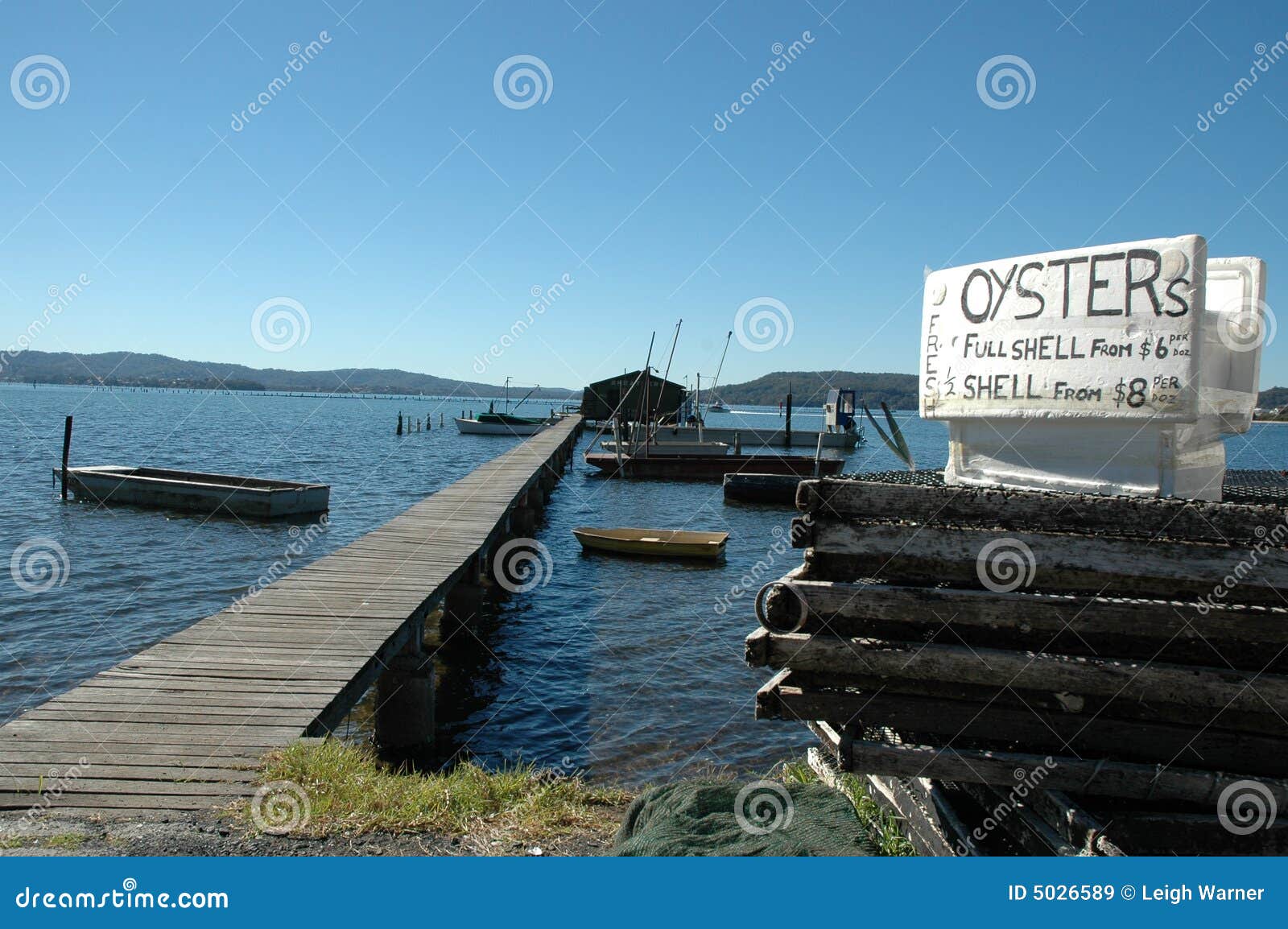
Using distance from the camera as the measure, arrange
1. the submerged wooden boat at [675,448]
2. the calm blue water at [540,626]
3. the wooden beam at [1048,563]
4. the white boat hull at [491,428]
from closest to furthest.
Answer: the wooden beam at [1048,563] < the calm blue water at [540,626] < the submerged wooden boat at [675,448] < the white boat hull at [491,428]

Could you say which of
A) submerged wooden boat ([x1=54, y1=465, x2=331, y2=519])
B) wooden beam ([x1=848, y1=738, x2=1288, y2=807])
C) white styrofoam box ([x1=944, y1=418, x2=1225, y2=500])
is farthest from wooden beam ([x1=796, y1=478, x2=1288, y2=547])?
submerged wooden boat ([x1=54, y1=465, x2=331, y2=519])

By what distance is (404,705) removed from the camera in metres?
10.6

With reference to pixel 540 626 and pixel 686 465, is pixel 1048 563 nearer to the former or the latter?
pixel 540 626

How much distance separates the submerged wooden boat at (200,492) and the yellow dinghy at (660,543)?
932 cm

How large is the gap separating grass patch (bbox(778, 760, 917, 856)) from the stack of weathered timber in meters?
0.86

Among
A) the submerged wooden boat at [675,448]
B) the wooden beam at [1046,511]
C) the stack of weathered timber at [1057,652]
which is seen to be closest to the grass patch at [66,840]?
the stack of weathered timber at [1057,652]

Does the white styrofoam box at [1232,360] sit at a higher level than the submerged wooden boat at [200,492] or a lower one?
higher

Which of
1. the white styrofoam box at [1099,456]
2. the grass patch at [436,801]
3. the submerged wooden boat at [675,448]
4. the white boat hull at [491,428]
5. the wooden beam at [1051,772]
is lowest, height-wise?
the grass patch at [436,801]

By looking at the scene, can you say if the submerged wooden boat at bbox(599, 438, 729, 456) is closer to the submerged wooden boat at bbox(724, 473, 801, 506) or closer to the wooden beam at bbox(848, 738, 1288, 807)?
the submerged wooden boat at bbox(724, 473, 801, 506)

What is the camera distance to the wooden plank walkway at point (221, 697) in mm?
5875

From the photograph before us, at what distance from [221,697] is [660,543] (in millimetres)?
15841

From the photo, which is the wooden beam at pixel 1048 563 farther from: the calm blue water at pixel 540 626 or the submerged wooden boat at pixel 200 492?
the submerged wooden boat at pixel 200 492

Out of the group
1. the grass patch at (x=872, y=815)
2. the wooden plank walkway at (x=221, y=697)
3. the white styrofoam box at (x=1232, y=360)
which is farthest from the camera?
the wooden plank walkway at (x=221, y=697)

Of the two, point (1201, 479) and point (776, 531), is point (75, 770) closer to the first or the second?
point (1201, 479)
